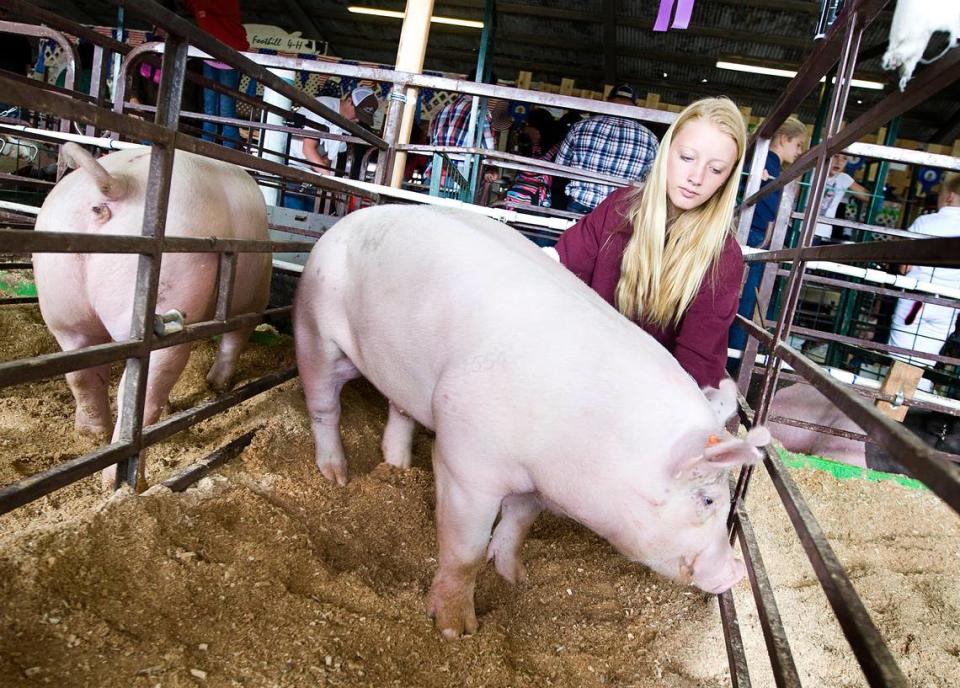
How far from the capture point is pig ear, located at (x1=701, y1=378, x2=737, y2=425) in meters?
1.88

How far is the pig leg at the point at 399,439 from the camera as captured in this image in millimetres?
3029

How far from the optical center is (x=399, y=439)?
3.04 m

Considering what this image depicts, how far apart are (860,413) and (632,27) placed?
40.6ft

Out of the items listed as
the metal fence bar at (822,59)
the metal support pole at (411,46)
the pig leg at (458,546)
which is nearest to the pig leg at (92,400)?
the pig leg at (458,546)

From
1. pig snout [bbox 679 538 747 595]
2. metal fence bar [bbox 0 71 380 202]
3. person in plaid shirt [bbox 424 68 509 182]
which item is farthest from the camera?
person in plaid shirt [bbox 424 68 509 182]

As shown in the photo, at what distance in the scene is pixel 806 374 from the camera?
1.66 m

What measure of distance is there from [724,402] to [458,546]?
0.89 m

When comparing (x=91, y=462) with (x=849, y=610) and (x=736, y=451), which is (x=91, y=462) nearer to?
(x=736, y=451)

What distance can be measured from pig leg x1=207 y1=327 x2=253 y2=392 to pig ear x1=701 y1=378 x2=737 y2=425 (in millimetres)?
2271

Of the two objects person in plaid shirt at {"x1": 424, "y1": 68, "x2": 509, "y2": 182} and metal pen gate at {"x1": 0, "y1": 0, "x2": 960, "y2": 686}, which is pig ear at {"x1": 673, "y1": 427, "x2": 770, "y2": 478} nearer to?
metal pen gate at {"x1": 0, "y1": 0, "x2": 960, "y2": 686}

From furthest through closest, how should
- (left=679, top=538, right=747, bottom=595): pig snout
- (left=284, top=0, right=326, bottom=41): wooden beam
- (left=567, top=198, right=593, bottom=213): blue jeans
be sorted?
(left=284, top=0, right=326, bottom=41): wooden beam, (left=567, top=198, right=593, bottom=213): blue jeans, (left=679, top=538, right=747, bottom=595): pig snout

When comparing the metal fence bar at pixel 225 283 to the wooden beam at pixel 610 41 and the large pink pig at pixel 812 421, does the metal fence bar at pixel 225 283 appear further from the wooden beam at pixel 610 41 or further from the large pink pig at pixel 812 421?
the wooden beam at pixel 610 41

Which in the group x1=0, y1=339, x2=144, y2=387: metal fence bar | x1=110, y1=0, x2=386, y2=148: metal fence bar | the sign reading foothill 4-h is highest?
the sign reading foothill 4-h

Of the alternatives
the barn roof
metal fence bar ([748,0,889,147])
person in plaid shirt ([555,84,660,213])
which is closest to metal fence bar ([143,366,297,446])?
metal fence bar ([748,0,889,147])
